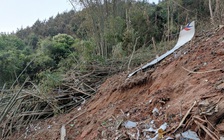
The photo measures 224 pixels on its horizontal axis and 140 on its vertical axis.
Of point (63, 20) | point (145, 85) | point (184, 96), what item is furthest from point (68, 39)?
point (184, 96)

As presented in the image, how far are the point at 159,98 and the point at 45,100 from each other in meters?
2.69

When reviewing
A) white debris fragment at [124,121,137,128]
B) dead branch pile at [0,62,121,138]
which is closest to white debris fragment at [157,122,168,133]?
white debris fragment at [124,121,137,128]

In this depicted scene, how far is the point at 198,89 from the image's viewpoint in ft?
6.84

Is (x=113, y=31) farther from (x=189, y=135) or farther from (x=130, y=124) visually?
(x=189, y=135)

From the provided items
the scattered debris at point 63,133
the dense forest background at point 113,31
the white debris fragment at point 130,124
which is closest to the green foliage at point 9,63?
the dense forest background at point 113,31

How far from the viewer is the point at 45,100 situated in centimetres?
446

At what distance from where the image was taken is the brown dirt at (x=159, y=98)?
6.46 ft

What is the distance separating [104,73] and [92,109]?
170cm

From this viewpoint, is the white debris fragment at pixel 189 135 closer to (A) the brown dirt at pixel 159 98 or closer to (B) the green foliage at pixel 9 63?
(A) the brown dirt at pixel 159 98

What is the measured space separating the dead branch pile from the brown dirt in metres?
0.31

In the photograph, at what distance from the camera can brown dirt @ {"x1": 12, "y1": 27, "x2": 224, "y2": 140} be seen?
6.46 feet

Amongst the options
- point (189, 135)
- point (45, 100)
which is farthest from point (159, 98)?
point (45, 100)

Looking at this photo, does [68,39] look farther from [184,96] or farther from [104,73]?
[184,96]

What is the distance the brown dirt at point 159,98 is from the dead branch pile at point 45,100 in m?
0.31
